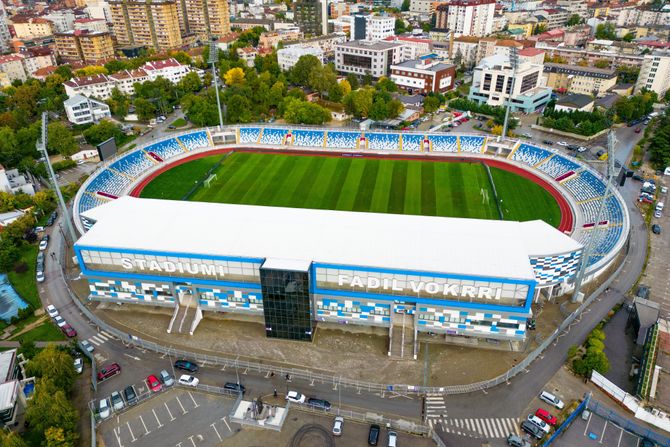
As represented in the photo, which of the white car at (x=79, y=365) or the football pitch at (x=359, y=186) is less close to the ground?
the football pitch at (x=359, y=186)

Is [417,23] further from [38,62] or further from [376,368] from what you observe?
[376,368]

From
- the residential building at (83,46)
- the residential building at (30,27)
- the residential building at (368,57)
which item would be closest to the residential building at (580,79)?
the residential building at (368,57)

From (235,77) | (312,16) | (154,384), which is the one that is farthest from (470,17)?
(154,384)

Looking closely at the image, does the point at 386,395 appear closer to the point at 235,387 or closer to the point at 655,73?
the point at 235,387

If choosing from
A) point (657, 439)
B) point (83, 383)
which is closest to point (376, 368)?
point (657, 439)

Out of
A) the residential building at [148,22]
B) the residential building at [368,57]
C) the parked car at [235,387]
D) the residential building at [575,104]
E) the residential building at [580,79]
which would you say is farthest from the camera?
the residential building at [148,22]

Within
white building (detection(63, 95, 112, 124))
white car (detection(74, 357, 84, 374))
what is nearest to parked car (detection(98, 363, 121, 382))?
white car (detection(74, 357, 84, 374))

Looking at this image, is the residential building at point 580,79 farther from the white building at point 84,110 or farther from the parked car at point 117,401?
the parked car at point 117,401

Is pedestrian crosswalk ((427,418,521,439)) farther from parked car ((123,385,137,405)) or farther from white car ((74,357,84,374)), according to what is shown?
Result: white car ((74,357,84,374))
